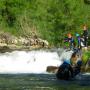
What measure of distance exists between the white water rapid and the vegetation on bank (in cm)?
2358

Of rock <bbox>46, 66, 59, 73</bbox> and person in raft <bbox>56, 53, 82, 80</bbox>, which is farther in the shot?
rock <bbox>46, 66, 59, 73</bbox>

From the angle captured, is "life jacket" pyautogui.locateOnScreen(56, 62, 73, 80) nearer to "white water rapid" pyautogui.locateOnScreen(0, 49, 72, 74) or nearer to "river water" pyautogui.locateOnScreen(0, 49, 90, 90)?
"river water" pyautogui.locateOnScreen(0, 49, 90, 90)

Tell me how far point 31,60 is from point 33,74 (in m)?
8.15

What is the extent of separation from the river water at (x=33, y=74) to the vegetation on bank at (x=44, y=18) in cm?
2400

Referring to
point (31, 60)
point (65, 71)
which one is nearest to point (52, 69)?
point (65, 71)

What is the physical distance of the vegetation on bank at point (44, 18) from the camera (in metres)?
80.0

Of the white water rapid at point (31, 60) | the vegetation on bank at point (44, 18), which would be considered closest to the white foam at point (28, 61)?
the white water rapid at point (31, 60)

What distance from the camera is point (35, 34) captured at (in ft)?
257

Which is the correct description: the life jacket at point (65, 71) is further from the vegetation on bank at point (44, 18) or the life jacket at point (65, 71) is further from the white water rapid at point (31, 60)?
the vegetation on bank at point (44, 18)

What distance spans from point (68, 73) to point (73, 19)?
45.2 metres

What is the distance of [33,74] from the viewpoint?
4478 cm

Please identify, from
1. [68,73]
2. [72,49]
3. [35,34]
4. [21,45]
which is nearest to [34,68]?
[72,49]

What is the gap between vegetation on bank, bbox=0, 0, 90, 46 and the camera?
80.0 meters

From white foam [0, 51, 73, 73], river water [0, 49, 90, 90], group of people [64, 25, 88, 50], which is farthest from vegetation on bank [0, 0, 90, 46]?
group of people [64, 25, 88, 50]
